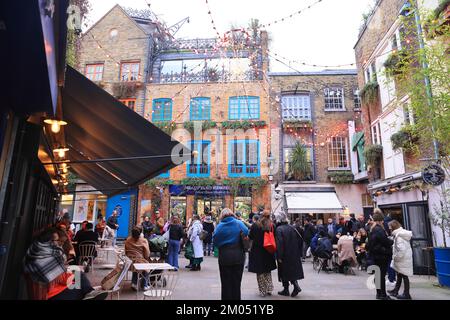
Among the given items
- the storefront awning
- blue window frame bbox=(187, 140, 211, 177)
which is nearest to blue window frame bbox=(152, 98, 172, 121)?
blue window frame bbox=(187, 140, 211, 177)

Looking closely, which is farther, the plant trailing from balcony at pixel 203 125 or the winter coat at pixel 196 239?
the plant trailing from balcony at pixel 203 125

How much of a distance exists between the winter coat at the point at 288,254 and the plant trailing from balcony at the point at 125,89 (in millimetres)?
15705

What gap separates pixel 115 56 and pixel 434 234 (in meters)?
19.5

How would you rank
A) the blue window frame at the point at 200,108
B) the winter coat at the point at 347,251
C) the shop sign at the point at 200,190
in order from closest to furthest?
the winter coat at the point at 347,251, the shop sign at the point at 200,190, the blue window frame at the point at 200,108

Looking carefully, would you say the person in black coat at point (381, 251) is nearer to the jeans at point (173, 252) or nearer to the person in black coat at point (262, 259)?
the person in black coat at point (262, 259)

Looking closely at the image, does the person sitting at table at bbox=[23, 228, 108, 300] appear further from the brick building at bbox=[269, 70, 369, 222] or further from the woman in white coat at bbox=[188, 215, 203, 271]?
the brick building at bbox=[269, 70, 369, 222]

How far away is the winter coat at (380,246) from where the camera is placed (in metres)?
5.85

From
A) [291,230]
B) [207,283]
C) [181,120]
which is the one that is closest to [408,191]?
[291,230]

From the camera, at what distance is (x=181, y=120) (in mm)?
18797

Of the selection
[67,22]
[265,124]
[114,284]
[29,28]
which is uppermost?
[265,124]

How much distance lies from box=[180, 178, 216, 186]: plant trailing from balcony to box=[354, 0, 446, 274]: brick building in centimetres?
835

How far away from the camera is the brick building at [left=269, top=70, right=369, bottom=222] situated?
55.0 ft

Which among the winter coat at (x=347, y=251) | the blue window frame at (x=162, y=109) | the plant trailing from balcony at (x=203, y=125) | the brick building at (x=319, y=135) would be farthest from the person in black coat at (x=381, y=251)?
the blue window frame at (x=162, y=109)
